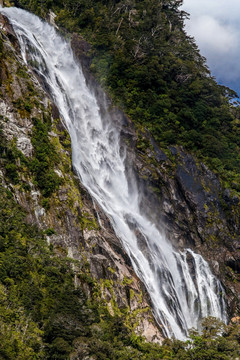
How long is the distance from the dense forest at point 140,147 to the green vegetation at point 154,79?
0.13 metres

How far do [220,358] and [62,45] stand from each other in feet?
129

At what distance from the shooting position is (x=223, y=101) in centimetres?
5853

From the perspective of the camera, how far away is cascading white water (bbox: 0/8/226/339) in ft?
95.8

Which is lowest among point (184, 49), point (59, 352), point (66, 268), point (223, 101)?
point (59, 352)

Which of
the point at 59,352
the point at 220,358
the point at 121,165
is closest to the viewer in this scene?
the point at 59,352

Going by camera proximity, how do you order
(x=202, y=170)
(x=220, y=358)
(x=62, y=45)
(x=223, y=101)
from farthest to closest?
(x=223, y=101) → (x=62, y=45) → (x=202, y=170) → (x=220, y=358)

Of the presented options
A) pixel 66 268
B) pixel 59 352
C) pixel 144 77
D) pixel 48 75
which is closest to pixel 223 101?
pixel 144 77

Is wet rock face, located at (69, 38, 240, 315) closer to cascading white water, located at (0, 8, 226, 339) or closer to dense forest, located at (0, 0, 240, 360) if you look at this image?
cascading white water, located at (0, 8, 226, 339)

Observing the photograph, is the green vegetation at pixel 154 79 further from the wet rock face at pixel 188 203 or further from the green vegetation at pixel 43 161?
the green vegetation at pixel 43 161

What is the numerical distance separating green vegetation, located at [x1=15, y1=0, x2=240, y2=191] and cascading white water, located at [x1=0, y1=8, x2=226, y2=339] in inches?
203

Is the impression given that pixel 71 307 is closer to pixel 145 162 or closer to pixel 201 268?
pixel 201 268

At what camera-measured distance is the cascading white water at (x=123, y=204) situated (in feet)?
95.8

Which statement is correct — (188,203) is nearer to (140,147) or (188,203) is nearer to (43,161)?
(140,147)

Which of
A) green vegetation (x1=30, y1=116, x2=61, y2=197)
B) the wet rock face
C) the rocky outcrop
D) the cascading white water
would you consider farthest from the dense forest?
the cascading white water
